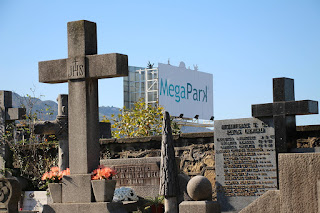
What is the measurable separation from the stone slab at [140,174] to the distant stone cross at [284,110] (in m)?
2.43

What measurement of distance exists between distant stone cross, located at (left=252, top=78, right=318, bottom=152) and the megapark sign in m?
36.3

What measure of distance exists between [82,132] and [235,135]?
11.2 feet

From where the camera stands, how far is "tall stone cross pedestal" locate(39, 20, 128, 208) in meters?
10.3

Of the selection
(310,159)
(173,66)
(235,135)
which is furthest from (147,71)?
(310,159)

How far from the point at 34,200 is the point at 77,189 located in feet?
14.6

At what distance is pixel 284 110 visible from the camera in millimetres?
11602

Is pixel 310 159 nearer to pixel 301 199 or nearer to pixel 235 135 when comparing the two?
pixel 301 199

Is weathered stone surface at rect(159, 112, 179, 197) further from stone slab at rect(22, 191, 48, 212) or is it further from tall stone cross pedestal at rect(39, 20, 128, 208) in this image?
stone slab at rect(22, 191, 48, 212)

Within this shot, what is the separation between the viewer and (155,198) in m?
11.9

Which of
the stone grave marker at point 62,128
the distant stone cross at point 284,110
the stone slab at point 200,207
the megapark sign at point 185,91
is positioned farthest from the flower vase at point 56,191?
the megapark sign at point 185,91

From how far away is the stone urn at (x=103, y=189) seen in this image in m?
9.98

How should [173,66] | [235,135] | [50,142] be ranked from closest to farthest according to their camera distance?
1. [235,135]
2. [50,142]
3. [173,66]

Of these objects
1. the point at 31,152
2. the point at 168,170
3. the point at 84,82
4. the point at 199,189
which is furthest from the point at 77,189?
the point at 31,152

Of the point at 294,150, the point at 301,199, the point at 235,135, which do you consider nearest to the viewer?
the point at 301,199
